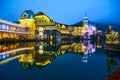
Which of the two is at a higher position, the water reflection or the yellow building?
the yellow building

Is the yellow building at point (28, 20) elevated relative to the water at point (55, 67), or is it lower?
elevated

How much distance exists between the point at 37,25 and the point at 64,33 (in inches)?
1291

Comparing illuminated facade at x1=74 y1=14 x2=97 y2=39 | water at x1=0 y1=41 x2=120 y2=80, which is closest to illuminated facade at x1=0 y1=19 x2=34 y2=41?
water at x1=0 y1=41 x2=120 y2=80

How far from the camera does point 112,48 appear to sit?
978 inches

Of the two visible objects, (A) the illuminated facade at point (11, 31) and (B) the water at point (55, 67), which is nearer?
(B) the water at point (55, 67)

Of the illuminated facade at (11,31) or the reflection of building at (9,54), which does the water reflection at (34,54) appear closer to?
the reflection of building at (9,54)

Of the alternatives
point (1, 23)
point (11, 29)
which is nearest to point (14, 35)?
point (11, 29)

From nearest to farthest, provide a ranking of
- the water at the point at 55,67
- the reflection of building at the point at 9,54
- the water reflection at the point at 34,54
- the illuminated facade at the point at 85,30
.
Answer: the water at the point at 55,67
the water reflection at the point at 34,54
the reflection of building at the point at 9,54
the illuminated facade at the point at 85,30

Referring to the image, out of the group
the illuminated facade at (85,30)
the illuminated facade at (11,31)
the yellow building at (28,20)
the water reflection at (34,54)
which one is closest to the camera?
the water reflection at (34,54)

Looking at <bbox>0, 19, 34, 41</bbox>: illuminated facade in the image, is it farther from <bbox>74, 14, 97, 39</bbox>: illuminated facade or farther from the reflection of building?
<bbox>74, 14, 97, 39</bbox>: illuminated facade

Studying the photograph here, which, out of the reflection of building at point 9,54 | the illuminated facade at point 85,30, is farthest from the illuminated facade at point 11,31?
the illuminated facade at point 85,30

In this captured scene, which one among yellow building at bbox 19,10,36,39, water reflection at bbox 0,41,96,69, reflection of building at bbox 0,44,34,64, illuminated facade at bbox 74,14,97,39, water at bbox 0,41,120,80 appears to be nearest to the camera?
water at bbox 0,41,120,80

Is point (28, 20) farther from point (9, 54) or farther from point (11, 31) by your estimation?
point (9, 54)

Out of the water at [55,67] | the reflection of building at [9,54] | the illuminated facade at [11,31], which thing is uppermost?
the illuminated facade at [11,31]
